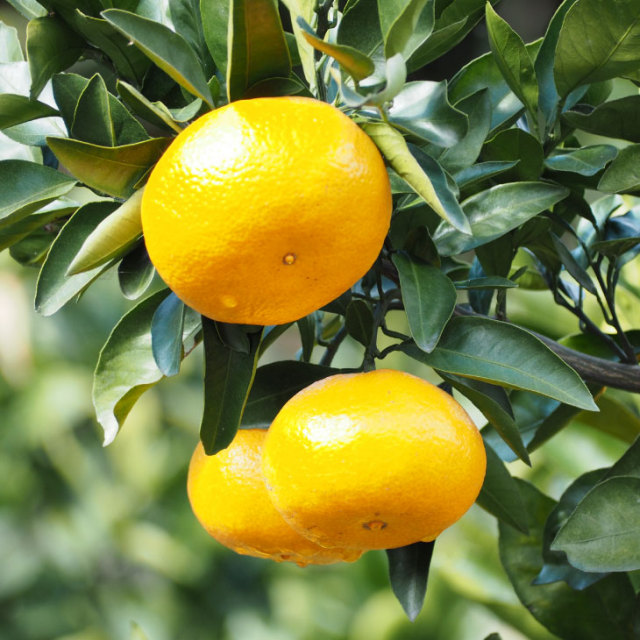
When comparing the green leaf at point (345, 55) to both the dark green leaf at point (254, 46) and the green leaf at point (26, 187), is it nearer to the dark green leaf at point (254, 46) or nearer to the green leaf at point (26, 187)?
the dark green leaf at point (254, 46)

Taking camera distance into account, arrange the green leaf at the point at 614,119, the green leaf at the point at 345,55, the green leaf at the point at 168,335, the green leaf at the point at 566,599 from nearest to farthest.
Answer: the green leaf at the point at 345,55
the green leaf at the point at 168,335
the green leaf at the point at 614,119
the green leaf at the point at 566,599

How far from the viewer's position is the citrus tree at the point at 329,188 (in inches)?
18.9

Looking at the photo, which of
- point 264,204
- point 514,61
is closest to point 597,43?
point 514,61

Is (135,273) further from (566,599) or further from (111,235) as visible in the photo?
(566,599)

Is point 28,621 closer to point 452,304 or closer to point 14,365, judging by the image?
point 14,365

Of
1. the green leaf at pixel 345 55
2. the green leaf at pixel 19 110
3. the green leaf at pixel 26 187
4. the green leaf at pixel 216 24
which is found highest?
the green leaf at pixel 345 55

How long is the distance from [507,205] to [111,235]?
282 millimetres

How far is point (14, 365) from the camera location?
255 centimetres

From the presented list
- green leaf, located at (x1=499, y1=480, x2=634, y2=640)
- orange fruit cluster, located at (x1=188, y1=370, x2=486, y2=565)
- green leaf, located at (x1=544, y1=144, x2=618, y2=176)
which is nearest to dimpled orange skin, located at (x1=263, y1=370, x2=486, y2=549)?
orange fruit cluster, located at (x1=188, y1=370, x2=486, y2=565)

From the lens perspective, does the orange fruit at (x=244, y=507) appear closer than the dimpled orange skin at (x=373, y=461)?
No

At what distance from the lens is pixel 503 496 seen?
71cm

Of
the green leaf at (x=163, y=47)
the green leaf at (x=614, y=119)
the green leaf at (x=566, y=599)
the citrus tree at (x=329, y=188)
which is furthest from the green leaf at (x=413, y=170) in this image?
the green leaf at (x=566, y=599)

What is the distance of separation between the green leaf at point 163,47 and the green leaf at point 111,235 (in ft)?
0.27

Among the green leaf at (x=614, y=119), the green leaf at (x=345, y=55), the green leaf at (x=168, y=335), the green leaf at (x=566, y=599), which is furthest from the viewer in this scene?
the green leaf at (x=566, y=599)
